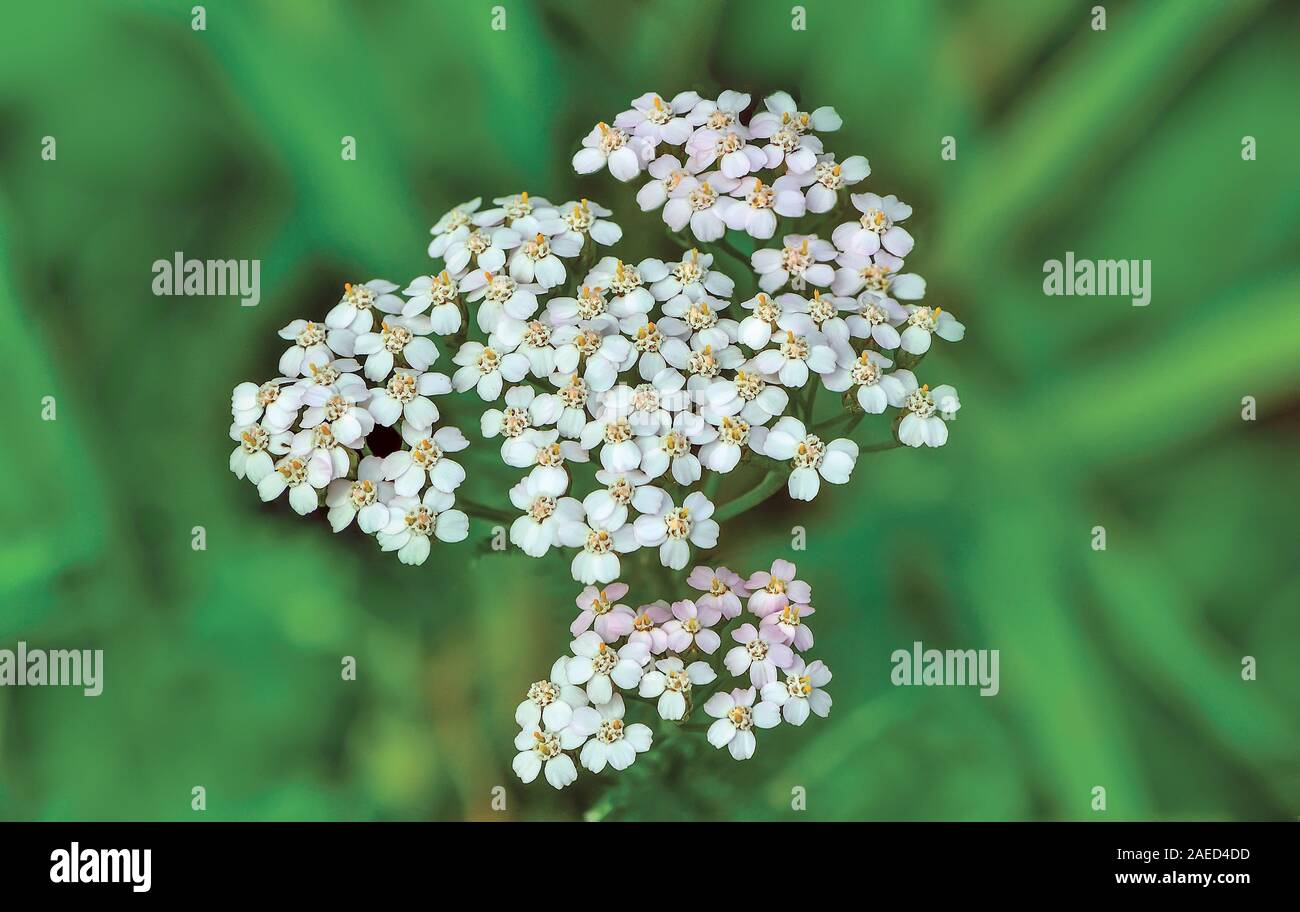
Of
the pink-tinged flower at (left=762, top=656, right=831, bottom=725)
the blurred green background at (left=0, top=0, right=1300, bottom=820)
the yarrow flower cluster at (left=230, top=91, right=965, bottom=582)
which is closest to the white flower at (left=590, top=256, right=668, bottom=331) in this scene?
the yarrow flower cluster at (left=230, top=91, right=965, bottom=582)

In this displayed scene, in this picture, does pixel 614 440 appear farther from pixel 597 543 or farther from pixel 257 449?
pixel 257 449

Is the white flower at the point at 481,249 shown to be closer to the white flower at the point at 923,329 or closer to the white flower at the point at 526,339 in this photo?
the white flower at the point at 526,339

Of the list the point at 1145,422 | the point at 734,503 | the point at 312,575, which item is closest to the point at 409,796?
the point at 312,575

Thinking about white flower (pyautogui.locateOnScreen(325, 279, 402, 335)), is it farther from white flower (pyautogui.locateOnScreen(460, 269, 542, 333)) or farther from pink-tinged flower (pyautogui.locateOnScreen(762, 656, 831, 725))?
pink-tinged flower (pyautogui.locateOnScreen(762, 656, 831, 725))

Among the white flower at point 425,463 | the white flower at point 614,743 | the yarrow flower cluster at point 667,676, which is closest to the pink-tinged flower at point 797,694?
the yarrow flower cluster at point 667,676

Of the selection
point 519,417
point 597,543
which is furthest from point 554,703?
point 519,417
